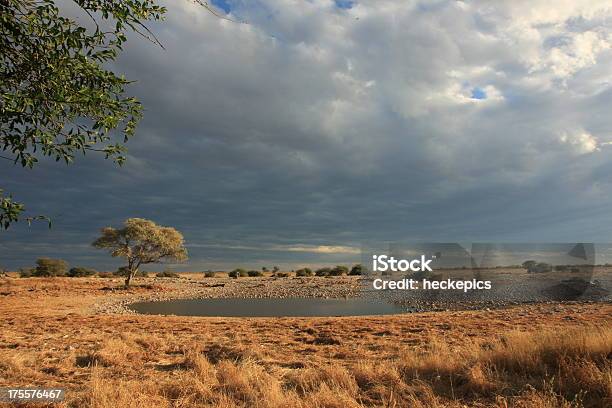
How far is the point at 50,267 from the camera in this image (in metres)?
77.4

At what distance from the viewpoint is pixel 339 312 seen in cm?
3488

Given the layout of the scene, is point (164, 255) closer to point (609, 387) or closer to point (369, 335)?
point (369, 335)

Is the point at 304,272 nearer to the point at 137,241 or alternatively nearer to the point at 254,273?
the point at 254,273

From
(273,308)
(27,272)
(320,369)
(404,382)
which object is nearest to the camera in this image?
(404,382)

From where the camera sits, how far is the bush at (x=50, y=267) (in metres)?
76.5

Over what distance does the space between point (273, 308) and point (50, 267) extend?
60.1 meters

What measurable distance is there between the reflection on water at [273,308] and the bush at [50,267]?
153 feet

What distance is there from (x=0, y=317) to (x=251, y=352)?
21.2 m

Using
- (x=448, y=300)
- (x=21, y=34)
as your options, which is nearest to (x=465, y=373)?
(x=21, y=34)

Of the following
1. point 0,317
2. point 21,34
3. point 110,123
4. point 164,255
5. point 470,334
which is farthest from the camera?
point 164,255

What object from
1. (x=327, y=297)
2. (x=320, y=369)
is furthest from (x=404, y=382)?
(x=327, y=297)

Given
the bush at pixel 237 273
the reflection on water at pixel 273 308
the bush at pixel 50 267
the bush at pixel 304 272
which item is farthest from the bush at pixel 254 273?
the reflection on water at pixel 273 308

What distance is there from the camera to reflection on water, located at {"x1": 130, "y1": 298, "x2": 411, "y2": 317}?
112ft

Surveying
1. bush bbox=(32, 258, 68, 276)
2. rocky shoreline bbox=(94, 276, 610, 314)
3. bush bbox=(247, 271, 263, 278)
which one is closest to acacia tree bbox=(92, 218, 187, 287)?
rocky shoreline bbox=(94, 276, 610, 314)
